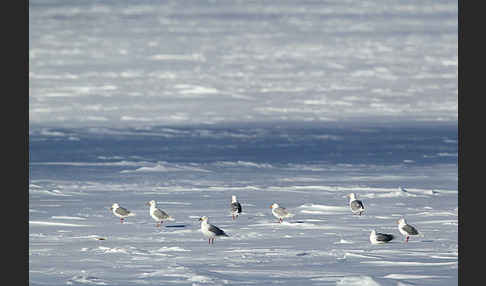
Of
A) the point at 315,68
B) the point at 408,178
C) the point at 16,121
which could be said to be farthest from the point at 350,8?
the point at 16,121

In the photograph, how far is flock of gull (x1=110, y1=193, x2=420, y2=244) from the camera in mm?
9281

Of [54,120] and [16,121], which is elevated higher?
[54,120]

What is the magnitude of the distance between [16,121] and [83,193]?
1949 millimetres

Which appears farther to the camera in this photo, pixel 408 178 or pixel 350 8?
pixel 350 8

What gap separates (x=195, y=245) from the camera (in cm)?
932

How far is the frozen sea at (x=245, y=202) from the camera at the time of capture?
8.20 metres

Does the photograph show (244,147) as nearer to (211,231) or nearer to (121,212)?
(121,212)

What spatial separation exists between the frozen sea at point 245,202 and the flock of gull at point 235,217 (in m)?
0.10

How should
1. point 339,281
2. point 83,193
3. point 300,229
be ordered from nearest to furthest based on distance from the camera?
point 339,281 → point 300,229 → point 83,193

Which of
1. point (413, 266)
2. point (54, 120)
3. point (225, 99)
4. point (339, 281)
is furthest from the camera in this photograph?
point (225, 99)

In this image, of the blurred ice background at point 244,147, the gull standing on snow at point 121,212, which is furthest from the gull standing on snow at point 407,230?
the gull standing on snow at point 121,212

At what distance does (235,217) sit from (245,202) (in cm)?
112

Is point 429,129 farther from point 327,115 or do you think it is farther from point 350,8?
point 350,8

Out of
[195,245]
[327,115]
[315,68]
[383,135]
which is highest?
[315,68]
